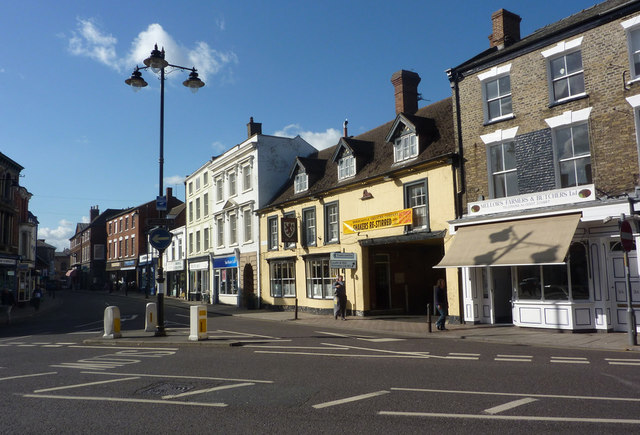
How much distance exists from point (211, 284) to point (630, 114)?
1276 inches

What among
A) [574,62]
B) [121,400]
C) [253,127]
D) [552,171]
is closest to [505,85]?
[574,62]

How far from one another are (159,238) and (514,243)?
11.2 metres

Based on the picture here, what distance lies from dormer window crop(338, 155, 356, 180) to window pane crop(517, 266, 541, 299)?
10781 mm

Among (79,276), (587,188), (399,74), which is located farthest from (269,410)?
(79,276)

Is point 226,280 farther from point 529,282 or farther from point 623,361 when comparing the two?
point 623,361

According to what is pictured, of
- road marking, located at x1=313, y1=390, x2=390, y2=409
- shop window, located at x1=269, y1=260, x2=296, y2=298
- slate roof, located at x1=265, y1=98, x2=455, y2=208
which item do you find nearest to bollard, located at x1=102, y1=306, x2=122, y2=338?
road marking, located at x1=313, y1=390, x2=390, y2=409

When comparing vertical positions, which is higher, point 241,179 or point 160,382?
point 241,179

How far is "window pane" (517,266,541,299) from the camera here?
17.4 metres

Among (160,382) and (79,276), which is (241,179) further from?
(79,276)

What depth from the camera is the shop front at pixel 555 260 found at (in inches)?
611

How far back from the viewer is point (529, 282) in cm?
1764

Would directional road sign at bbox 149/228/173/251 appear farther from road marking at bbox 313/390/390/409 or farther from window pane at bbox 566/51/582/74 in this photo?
window pane at bbox 566/51/582/74

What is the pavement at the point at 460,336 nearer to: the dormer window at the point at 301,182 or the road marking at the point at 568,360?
the road marking at the point at 568,360

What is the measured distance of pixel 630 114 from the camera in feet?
49.9
